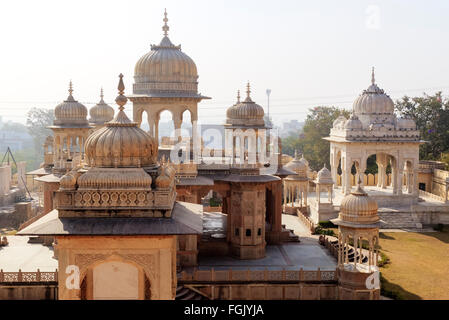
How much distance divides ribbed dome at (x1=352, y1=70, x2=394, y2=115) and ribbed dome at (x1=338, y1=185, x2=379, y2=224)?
767 inches

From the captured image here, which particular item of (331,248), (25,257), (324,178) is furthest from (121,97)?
(324,178)

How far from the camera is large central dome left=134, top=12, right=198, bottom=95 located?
85.5ft

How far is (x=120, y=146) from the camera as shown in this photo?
1262cm

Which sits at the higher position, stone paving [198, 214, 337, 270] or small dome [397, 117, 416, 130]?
small dome [397, 117, 416, 130]

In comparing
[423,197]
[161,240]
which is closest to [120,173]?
[161,240]

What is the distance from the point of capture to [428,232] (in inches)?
1326

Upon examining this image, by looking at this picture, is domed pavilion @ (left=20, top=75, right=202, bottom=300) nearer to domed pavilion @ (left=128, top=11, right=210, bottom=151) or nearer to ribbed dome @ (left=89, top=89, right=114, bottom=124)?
domed pavilion @ (left=128, top=11, right=210, bottom=151)

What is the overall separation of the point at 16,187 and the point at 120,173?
35.6 metres

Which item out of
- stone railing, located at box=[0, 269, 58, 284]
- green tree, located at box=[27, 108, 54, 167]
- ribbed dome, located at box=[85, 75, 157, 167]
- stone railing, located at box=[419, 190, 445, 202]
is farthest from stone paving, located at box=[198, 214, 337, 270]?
green tree, located at box=[27, 108, 54, 167]

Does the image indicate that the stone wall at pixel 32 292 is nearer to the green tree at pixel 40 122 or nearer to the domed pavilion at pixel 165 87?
the domed pavilion at pixel 165 87

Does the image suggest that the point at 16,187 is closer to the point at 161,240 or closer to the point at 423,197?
the point at 423,197

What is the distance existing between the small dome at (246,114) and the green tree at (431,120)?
2859 cm

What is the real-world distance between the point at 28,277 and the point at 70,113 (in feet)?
32.4

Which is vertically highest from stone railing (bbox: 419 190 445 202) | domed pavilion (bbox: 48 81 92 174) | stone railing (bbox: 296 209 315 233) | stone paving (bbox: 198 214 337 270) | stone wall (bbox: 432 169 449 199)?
domed pavilion (bbox: 48 81 92 174)
